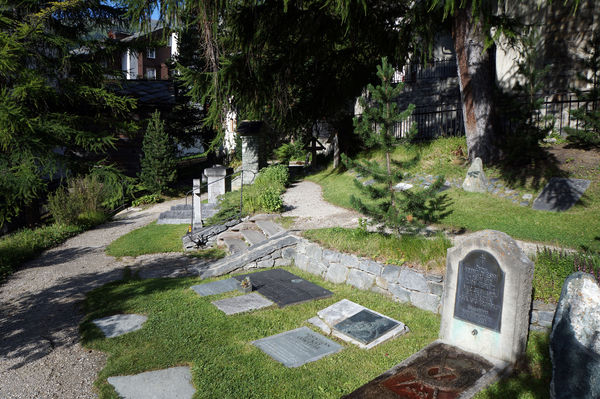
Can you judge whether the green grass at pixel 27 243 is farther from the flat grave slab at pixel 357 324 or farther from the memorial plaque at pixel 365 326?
the memorial plaque at pixel 365 326

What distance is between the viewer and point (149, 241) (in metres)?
12.1

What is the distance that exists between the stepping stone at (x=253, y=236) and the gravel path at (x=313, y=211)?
89cm

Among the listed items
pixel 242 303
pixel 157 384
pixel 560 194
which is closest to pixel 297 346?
pixel 157 384

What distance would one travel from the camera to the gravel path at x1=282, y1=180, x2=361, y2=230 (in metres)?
9.87

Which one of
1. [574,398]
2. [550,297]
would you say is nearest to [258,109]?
[550,297]

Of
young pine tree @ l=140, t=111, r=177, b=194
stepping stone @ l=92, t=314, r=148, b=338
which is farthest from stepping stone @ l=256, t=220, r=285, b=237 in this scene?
young pine tree @ l=140, t=111, r=177, b=194

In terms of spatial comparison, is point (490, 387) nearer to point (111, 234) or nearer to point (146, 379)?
point (146, 379)

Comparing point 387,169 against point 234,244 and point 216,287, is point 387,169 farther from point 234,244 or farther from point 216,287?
point 234,244

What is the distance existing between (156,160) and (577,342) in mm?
18233

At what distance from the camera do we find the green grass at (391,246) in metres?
6.36

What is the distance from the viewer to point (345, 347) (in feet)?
17.5

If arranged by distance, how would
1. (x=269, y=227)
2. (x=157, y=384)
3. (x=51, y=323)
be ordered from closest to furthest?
(x=157, y=384) < (x=51, y=323) < (x=269, y=227)

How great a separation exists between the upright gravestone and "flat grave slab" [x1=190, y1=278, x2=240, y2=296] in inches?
357

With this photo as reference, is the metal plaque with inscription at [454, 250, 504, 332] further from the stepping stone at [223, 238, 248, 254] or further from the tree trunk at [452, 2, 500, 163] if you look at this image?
the tree trunk at [452, 2, 500, 163]
